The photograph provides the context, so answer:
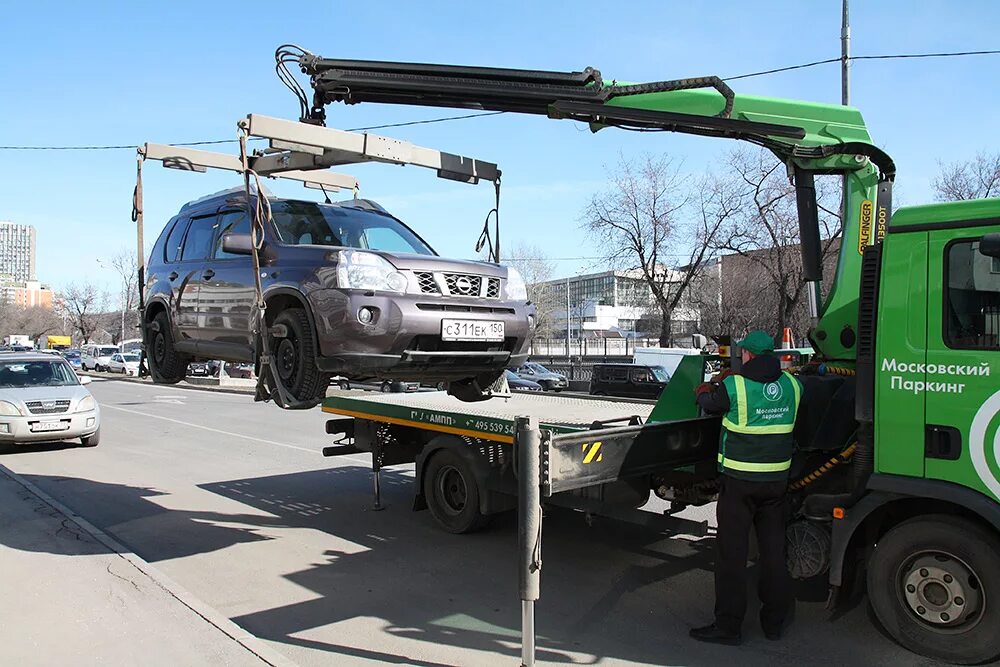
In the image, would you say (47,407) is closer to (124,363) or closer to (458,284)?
(458,284)

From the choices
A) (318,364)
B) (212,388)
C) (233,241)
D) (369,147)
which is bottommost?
(212,388)

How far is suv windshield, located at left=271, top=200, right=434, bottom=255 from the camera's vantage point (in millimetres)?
6105

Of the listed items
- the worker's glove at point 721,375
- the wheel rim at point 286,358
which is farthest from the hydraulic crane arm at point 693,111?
the wheel rim at point 286,358

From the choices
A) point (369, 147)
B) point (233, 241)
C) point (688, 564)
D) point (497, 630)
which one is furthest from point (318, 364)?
point (688, 564)

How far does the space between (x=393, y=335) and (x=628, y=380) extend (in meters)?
14.8

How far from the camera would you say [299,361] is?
555 cm

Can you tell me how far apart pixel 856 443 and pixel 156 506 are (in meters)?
7.25

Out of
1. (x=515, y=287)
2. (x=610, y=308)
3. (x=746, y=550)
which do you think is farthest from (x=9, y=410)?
(x=610, y=308)

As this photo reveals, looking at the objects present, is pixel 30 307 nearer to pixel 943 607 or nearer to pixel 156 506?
pixel 156 506

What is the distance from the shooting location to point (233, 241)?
18.5 ft

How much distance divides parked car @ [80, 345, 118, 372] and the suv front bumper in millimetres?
46534

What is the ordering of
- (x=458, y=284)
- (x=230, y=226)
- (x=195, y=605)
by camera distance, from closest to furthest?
(x=195, y=605), (x=458, y=284), (x=230, y=226)

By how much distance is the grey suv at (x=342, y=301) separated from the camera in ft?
17.3

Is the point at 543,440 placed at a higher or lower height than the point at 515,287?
lower
